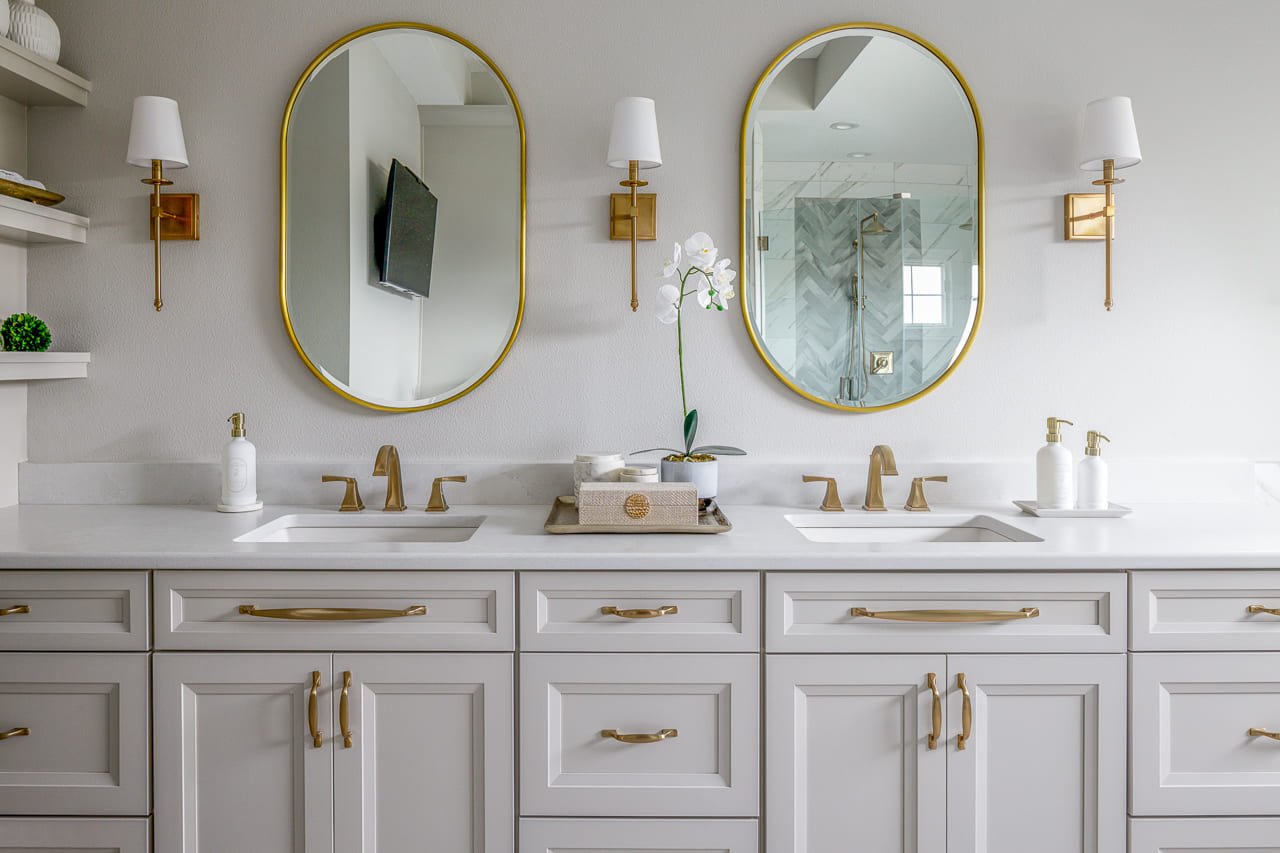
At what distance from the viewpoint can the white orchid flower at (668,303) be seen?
79.5 inches

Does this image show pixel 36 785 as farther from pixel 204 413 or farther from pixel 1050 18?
pixel 1050 18

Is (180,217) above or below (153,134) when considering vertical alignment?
below

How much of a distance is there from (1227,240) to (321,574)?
2265 millimetres

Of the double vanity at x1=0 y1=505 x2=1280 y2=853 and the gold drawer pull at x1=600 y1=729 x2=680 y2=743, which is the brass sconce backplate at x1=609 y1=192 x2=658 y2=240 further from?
the gold drawer pull at x1=600 y1=729 x2=680 y2=743

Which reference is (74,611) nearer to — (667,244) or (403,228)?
(403,228)

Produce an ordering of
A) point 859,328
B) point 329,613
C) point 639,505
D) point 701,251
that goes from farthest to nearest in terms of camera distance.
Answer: point 859,328, point 701,251, point 639,505, point 329,613

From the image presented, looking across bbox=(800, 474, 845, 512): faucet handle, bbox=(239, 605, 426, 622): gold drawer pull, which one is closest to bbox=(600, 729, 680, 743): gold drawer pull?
bbox=(239, 605, 426, 622): gold drawer pull

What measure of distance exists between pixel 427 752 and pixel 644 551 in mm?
543

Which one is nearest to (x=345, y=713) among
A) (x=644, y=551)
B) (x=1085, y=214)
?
(x=644, y=551)

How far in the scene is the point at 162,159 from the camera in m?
2.05

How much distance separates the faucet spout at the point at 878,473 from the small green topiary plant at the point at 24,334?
198 cm

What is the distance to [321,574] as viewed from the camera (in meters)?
1.62

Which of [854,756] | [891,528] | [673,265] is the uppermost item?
[673,265]

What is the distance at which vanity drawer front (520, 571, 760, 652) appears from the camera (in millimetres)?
1613
